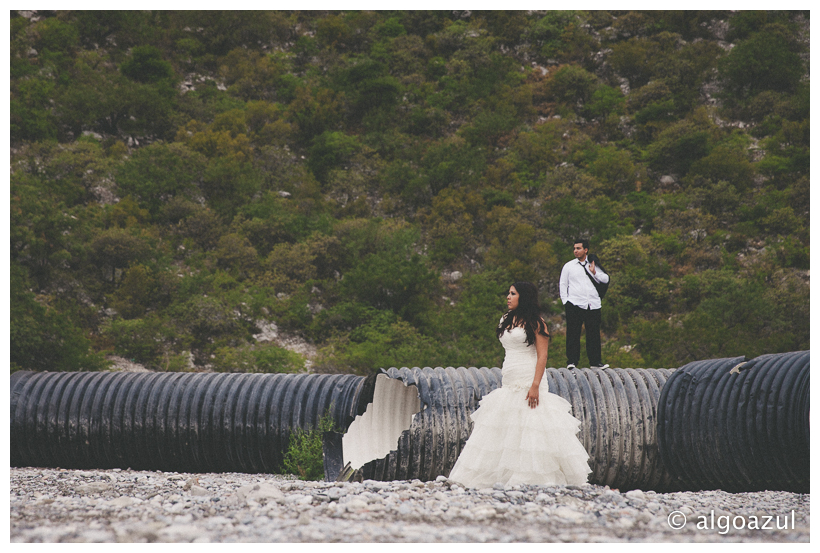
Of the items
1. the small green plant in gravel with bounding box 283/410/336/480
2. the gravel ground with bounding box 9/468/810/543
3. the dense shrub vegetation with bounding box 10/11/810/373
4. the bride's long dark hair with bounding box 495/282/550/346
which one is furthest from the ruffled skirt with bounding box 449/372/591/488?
the dense shrub vegetation with bounding box 10/11/810/373

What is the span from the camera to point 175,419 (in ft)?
21.2

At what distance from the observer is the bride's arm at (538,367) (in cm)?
439

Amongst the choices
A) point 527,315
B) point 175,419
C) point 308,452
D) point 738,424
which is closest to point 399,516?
point 527,315

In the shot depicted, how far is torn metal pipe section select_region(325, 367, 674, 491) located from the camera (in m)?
5.62

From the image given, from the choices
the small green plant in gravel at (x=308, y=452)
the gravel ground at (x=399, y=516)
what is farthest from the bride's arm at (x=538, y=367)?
the small green plant in gravel at (x=308, y=452)

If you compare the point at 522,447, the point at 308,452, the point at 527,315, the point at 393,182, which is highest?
the point at 393,182

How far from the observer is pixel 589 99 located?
25.4 m

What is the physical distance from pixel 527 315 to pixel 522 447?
924mm

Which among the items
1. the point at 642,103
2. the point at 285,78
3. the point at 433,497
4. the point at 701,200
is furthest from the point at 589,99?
the point at 433,497

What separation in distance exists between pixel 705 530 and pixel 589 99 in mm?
24492

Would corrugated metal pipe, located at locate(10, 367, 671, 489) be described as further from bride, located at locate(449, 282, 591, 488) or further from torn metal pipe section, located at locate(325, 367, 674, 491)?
bride, located at locate(449, 282, 591, 488)

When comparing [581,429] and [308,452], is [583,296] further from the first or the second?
[308,452]

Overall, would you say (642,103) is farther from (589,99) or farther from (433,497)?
(433,497)

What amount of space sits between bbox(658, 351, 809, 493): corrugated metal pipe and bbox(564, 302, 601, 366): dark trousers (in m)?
1.06
